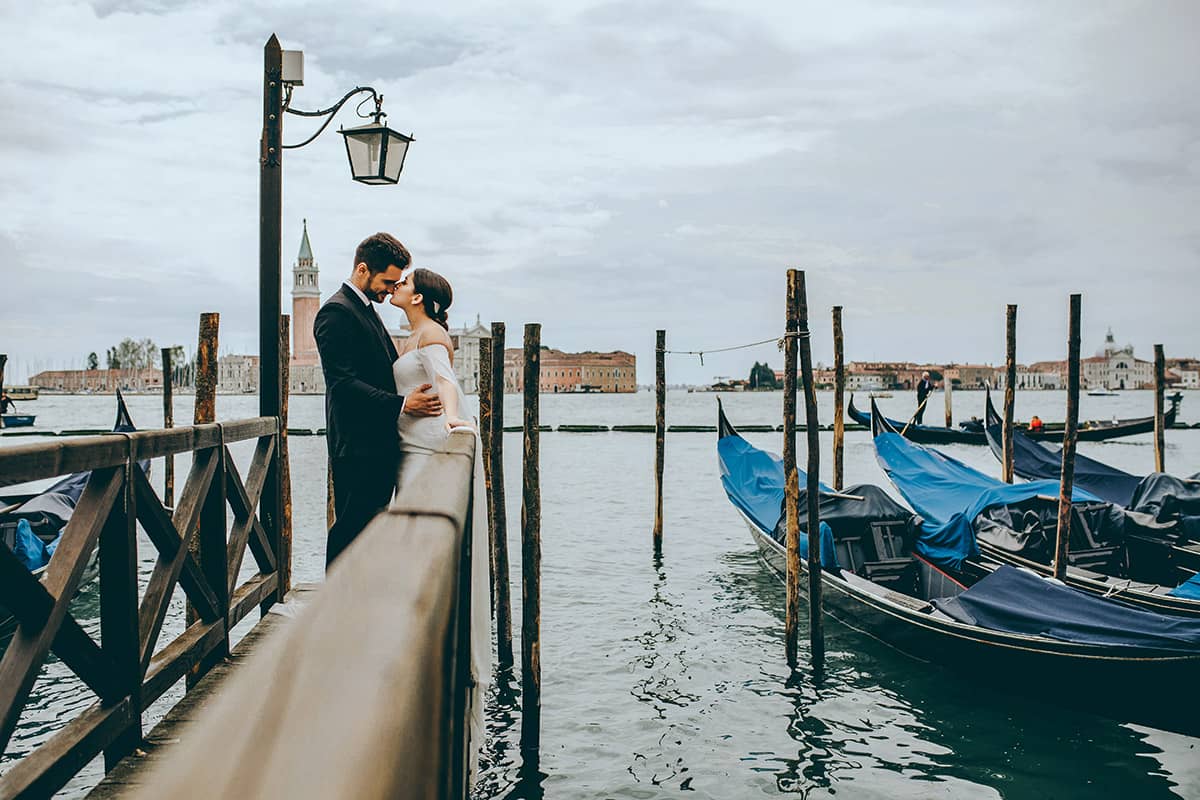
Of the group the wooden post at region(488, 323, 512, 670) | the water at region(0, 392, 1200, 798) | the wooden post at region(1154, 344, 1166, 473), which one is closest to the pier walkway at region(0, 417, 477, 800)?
the water at region(0, 392, 1200, 798)

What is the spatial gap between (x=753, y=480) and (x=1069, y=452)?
11.2 ft

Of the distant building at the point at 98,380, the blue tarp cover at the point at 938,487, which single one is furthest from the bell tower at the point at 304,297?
the blue tarp cover at the point at 938,487

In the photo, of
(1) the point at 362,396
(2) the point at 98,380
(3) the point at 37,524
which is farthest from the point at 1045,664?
(2) the point at 98,380

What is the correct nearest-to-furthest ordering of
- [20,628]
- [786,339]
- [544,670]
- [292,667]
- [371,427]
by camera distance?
[292,667] → [20,628] → [371,427] → [786,339] → [544,670]

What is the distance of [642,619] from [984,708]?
10.6 ft

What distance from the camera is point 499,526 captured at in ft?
22.7

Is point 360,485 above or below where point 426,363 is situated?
below

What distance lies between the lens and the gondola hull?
4.96m

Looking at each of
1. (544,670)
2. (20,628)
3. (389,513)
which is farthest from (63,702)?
(389,513)

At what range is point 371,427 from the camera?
2.71 m

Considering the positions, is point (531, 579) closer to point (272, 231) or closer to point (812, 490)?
point (812, 490)

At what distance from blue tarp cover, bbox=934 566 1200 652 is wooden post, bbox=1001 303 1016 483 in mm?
6174

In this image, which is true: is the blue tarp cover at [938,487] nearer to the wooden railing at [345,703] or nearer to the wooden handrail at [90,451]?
the wooden handrail at [90,451]

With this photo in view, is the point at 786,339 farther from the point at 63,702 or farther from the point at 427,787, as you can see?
the point at 427,787
